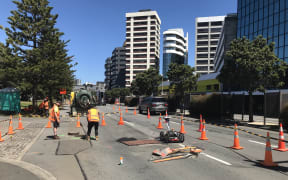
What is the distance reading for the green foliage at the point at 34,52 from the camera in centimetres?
2153

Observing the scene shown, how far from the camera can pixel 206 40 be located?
384 feet

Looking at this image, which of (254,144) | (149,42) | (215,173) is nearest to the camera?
(215,173)

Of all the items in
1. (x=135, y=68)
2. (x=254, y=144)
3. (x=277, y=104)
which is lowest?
(x=254, y=144)

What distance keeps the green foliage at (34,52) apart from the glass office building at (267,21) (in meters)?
32.4

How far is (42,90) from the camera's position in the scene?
22.9 metres

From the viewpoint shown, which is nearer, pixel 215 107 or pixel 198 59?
pixel 215 107

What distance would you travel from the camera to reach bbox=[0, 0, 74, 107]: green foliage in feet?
70.6

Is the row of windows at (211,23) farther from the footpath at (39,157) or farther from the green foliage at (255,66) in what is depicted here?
the footpath at (39,157)

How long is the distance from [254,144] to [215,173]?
5019 millimetres

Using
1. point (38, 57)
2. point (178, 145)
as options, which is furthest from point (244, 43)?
point (38, 57)

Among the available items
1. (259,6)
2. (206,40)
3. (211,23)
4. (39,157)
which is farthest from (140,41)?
(39,157)

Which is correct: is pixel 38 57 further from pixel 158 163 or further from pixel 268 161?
pixel 268 161

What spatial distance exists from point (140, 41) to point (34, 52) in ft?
352

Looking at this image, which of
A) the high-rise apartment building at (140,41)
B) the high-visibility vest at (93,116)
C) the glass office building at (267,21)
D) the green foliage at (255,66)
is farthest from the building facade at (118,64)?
the high-visibility vest at (93,116)
